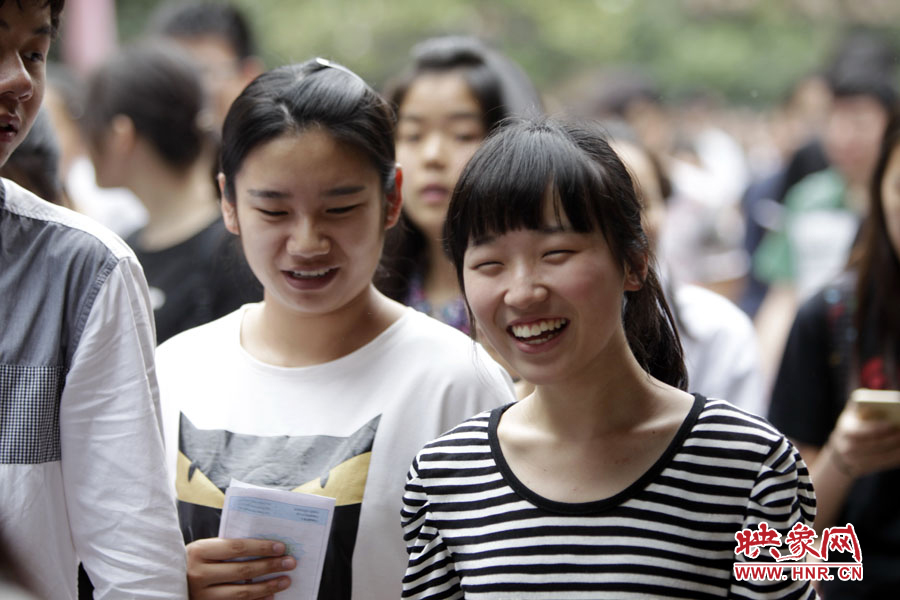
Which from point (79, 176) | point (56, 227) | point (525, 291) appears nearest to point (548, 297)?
point (525, 291)

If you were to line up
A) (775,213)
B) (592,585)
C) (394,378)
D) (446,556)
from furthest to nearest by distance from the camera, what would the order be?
(775,213) < (394,378) < (446,556) < (592,585)

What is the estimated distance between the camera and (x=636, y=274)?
78.7 inches

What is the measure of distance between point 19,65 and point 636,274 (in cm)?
112

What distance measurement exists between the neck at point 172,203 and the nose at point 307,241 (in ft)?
→ 5.70

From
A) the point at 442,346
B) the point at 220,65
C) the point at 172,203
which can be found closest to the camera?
the point at 442,346

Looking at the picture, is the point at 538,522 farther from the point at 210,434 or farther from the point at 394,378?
the point at 210,434

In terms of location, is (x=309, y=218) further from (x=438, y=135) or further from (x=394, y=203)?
(x=438, y=135)

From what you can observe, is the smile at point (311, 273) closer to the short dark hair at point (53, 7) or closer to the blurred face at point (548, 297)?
the blurred face at point (548, 297)

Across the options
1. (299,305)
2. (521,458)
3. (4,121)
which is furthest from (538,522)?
(4,121)

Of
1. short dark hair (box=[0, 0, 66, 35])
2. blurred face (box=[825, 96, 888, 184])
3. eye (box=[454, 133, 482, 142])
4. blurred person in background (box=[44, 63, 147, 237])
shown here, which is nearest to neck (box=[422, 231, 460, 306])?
eye (box=[454, 133, 482, 142])

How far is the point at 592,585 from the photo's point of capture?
1.80 metres

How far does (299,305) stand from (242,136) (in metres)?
0.38

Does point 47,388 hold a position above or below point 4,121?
below

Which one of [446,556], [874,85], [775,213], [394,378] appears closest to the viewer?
[446,556]
